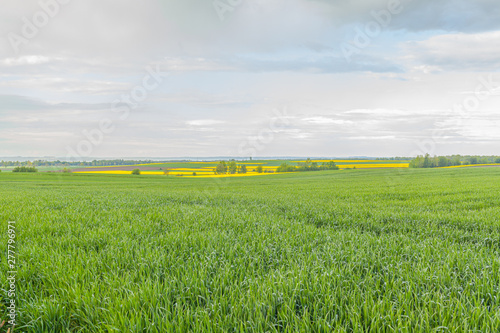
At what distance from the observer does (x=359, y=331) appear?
2332mm

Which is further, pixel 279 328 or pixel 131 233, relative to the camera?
pixel 131 233

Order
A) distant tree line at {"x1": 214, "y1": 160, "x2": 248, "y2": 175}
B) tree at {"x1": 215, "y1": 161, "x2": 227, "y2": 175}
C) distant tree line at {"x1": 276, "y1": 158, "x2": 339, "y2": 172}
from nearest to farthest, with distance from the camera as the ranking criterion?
tree at {"x1": 215, "y1": 161, "x2": 227, "y2": 175} → distant tree line at {"x1": 214, "y1": 160, "x2": 248, "y2": 175} → distant tree line at {"x1": 276, "y1": 158, "x2": 339, "y2": 172}

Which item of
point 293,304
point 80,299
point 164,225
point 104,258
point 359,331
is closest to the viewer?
point 359,331

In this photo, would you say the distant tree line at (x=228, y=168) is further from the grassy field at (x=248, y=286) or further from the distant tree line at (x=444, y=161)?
the grassy field at (x=248, y=286)

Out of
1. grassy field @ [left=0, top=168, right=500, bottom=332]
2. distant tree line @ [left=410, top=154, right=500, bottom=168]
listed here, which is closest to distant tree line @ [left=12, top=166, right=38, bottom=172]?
grassy field @ [left=0, top=168, right=500, bottom=332]

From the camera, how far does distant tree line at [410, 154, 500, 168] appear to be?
93.9 meters

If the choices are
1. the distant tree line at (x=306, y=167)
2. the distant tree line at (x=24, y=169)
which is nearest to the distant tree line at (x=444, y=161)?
the distant tree line at (x=306, y=167)

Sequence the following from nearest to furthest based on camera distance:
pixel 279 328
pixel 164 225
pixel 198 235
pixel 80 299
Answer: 1. pixel 279 328
2. pixel 80 299
3. pixel 198 235
4. pixel 164 225

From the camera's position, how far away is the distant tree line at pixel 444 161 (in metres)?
93.9

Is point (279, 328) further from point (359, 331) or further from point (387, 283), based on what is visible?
point (387, 283)

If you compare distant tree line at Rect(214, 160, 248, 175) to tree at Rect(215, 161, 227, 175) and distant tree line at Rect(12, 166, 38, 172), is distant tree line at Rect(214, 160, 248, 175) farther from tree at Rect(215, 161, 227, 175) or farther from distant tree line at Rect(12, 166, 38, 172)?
distant tree line at Rect(12, 166, 38, 172)

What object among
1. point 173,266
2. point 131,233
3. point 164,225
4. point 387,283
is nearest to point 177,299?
point 173,266

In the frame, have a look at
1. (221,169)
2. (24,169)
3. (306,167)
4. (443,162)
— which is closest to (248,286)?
(221,169)

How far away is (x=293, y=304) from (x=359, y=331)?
66 cm
